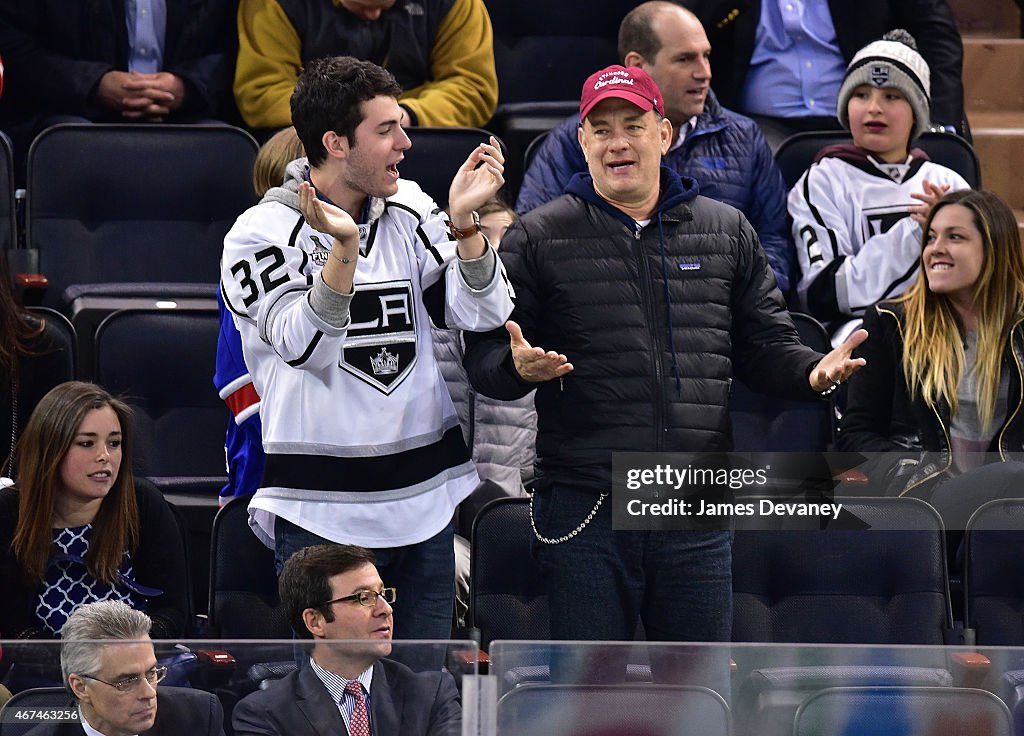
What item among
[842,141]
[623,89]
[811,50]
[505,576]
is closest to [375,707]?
[505,576]

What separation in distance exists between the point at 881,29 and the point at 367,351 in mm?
2778

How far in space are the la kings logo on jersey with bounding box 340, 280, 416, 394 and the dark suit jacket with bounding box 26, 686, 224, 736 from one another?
0.89 meters

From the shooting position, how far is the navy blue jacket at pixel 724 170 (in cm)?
443

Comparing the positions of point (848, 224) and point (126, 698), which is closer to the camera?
point (126, 698)

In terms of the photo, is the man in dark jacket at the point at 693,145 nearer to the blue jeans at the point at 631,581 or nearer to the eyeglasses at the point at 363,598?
the blue jeans at the point at 631,581

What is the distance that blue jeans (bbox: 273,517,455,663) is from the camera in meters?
3.10

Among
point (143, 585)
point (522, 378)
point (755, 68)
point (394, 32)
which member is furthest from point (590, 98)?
point (755, 68)

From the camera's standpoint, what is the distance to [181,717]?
2.34m

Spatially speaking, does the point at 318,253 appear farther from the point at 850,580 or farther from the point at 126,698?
the point at 850,580

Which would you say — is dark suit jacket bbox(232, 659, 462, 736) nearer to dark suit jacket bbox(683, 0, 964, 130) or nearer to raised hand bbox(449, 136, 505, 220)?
raised hand bbox(449, 136, 505, 220)

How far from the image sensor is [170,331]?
4.09 m

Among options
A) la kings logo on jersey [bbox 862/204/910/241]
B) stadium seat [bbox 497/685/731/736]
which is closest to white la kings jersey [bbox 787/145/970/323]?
la kings logo on jersey [bbox 862/204/910/241]

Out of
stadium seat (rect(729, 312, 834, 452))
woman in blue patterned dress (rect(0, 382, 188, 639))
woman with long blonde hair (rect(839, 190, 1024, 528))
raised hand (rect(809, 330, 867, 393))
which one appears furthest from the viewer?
stadium seat (rect(729, 312, 834, 452))

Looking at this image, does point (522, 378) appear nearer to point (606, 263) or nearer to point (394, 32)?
point (606, 263)
